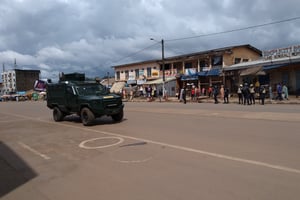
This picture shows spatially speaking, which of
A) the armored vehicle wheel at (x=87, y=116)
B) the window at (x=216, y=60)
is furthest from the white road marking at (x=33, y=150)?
the window at (x=216, y=60)

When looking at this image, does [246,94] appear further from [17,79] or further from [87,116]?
[17,79]

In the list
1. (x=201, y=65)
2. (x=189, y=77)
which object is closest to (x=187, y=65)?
(x=201, y=65)

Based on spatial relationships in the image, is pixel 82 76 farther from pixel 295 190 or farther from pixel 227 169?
pixel 295 190

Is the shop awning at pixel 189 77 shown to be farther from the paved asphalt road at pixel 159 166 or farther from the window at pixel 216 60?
the paved asphalt road at pixel 159 166

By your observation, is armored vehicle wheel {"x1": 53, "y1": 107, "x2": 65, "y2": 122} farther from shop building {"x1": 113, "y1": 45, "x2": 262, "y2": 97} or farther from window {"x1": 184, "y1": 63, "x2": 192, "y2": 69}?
window {"x1": 184, "y1": 63, "x2": 192, "y2": 69}

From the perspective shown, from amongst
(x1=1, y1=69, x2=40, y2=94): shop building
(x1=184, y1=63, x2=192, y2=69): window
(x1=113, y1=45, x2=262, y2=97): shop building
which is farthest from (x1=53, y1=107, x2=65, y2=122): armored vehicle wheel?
(x1=1, y1=69, x2=40, y2=94): shop building

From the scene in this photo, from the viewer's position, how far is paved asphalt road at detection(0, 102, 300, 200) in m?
4.80

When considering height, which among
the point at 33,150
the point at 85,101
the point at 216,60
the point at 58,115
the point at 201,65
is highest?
the point at 216,60

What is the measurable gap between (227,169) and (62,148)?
5027 millimetres

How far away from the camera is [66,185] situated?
541cm

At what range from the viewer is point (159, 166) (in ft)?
20.5

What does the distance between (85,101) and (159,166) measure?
832 cm

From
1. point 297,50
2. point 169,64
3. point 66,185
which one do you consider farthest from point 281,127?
point 169,64

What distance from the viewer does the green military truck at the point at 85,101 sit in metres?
13.6
